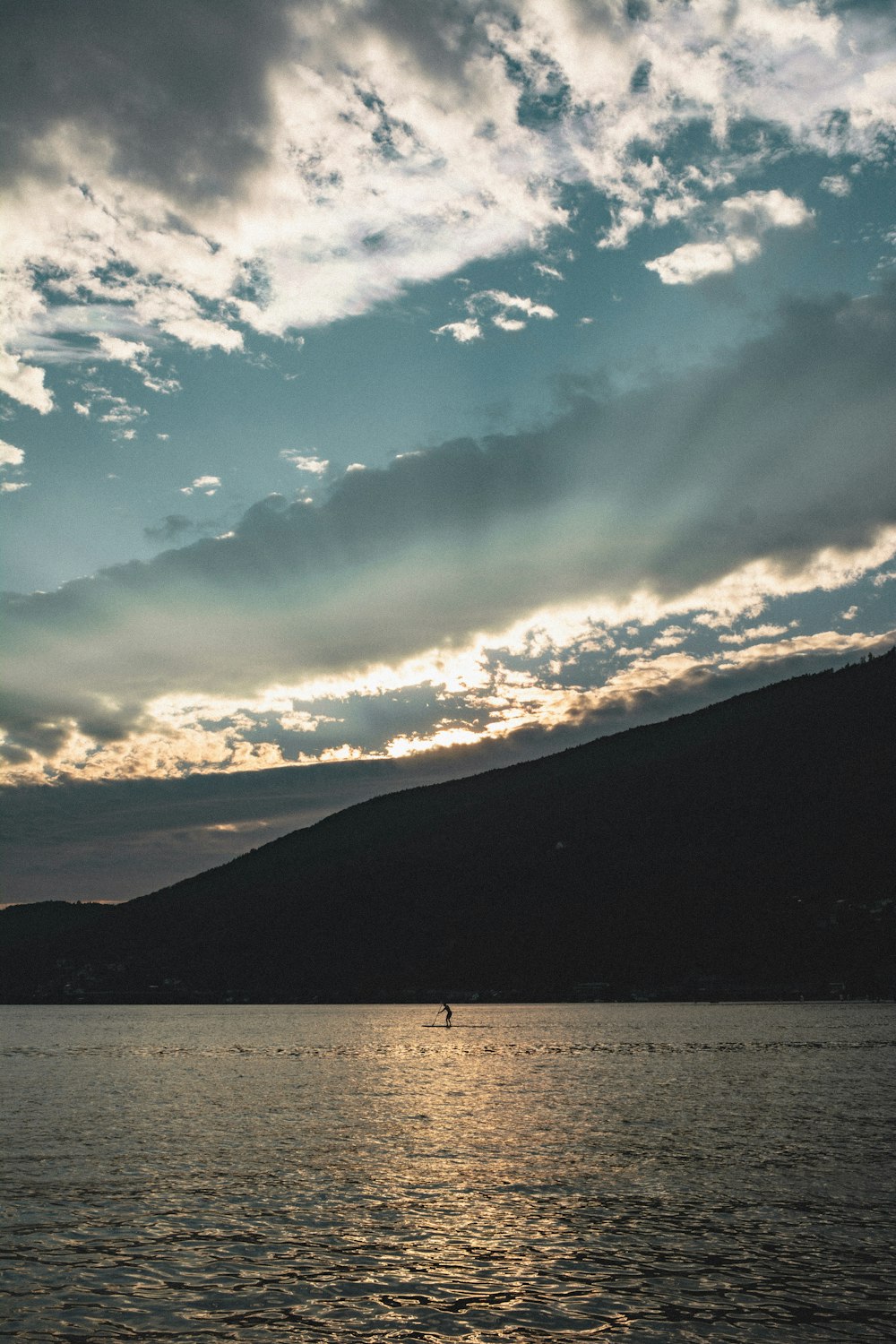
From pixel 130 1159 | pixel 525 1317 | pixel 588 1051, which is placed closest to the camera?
pixel 525 1317

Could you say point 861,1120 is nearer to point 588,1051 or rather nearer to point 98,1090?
point 98,1090

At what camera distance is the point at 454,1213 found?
41.1 metres

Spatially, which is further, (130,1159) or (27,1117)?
Result: (27,1117)

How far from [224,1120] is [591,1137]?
25.4 metres

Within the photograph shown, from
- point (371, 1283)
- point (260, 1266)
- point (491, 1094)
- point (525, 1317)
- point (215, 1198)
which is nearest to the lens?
point (525, 1317)

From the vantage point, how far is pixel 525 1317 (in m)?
27.3

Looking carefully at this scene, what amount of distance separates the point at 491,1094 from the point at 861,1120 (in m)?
31.9

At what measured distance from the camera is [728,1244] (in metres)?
35.3

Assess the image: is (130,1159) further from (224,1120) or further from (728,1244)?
(728,1244)

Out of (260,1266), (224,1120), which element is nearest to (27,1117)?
(224,1120)

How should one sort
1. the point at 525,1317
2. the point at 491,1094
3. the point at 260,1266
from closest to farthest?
the point at 525,1317
the point at 260,1266
the point at 491,1094

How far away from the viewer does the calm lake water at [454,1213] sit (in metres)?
27.7

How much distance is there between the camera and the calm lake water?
1091 inches

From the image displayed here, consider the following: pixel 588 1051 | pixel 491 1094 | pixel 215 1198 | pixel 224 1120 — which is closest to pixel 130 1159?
pixel 215 1198
